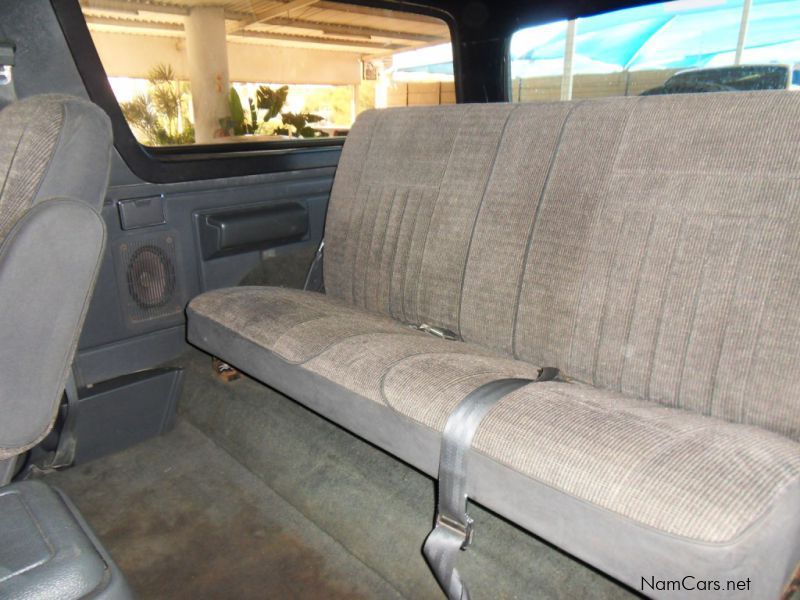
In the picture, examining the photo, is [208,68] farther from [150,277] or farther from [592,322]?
[592,322]

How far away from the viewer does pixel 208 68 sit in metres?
2.17

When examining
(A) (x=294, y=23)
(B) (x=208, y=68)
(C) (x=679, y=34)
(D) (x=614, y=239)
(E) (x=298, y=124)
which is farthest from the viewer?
(E) (x=298, y=124)

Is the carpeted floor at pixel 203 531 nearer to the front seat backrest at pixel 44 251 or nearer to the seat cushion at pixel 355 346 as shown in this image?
the seat cushion at pixel 355 346

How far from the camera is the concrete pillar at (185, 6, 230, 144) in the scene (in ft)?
6.82

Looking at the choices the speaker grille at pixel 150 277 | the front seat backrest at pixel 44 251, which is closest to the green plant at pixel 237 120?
the speaker grille at pixel 150 277

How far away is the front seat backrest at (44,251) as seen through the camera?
927 millimetres

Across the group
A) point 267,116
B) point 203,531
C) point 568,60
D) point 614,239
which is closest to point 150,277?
point 267,116

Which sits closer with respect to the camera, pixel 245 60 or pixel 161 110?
pixel 161 110

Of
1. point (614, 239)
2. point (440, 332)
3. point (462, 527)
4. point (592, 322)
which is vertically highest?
point (614, 239)

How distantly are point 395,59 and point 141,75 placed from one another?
1.14 metres

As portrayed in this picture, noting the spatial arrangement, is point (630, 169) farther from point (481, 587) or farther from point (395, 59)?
point (395, 59)

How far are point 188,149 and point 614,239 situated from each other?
156 cm

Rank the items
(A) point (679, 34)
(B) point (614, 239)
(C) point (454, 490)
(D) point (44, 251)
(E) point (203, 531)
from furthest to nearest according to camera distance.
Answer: (A) point (679, 34)
(E) point (203, 531)
(B) point (614, 239)
(C) point (454, 490)
(D) point (44, 251)

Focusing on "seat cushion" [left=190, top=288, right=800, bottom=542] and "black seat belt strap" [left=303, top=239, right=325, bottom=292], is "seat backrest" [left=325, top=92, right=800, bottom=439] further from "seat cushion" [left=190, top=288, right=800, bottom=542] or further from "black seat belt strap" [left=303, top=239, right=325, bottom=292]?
"black seat belt strap" [left=303, top=239, right=325, bottom=292]
